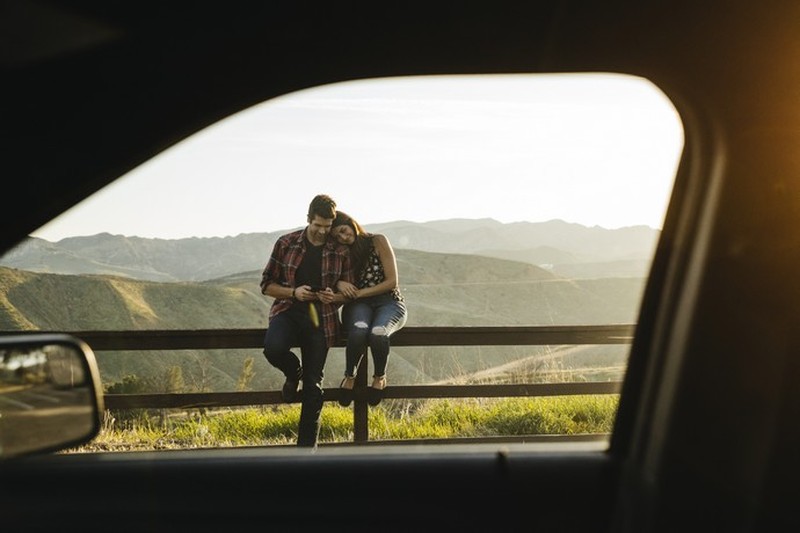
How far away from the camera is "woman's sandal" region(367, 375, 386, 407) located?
7.18 metres

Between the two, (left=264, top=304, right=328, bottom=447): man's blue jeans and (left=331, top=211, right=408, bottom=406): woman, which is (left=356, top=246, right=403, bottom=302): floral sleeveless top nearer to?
(left=331, top=211, right=408, bottom=406): woman

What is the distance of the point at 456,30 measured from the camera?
1.57 metres

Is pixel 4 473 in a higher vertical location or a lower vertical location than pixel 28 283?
higher

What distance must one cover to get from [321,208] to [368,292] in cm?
75

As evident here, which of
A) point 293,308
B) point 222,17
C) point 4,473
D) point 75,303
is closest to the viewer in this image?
point 222,17

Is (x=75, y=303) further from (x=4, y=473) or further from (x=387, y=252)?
(x=4, y=473)

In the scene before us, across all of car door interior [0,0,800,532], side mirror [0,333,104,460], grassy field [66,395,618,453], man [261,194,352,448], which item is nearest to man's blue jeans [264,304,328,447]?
man [261,194,352,448]

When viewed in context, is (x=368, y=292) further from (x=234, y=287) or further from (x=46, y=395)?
(x=234, y=287)

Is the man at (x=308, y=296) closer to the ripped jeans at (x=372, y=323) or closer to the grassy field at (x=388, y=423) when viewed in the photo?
the ripped jeans at (x=372, y=323)

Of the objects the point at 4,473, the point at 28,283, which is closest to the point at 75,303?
the point at 28,283

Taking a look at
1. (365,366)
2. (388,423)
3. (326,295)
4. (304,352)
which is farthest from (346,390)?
(326,295)

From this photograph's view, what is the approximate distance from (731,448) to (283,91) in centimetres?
109

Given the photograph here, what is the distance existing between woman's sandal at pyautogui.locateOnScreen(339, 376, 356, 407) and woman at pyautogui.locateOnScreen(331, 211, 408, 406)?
1.36ft

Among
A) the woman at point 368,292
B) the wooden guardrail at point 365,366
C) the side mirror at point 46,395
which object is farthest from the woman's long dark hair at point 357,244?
the side mirror at point 46,395
